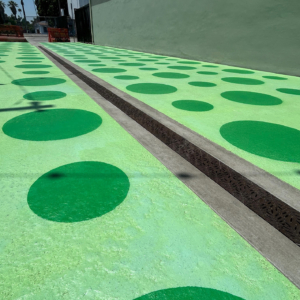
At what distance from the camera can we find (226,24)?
5176mm

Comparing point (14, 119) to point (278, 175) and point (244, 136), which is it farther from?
point (278, 175)

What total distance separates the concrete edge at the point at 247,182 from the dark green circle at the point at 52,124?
59 centimetres

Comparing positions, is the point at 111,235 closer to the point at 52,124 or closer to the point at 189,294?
the point at 189,294

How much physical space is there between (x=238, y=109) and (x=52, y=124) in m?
1.93

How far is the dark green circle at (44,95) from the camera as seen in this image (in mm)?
2422

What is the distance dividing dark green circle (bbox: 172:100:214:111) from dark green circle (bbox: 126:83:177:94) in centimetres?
48

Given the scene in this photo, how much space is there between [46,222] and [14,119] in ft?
4.54

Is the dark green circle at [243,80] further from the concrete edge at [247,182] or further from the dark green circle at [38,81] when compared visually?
the dark green circle at [38,81]

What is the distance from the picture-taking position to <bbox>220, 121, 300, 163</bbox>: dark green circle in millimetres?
1444

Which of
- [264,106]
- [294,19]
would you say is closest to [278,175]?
[264,106]

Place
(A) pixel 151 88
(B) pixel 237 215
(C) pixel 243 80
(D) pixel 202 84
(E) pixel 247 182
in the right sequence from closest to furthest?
(B) pixel 237 215
(E) pixel 247 182
(A) pixel 151 88
(D) pixel 202 84
(C) pixel 243 80

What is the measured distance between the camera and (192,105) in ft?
7.84

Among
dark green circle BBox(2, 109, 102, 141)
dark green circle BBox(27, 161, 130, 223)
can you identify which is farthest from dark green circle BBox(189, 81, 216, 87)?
dark green circle BBox(27, 161, 130, 223)

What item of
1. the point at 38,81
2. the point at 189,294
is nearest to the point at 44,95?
the point at 38,81
